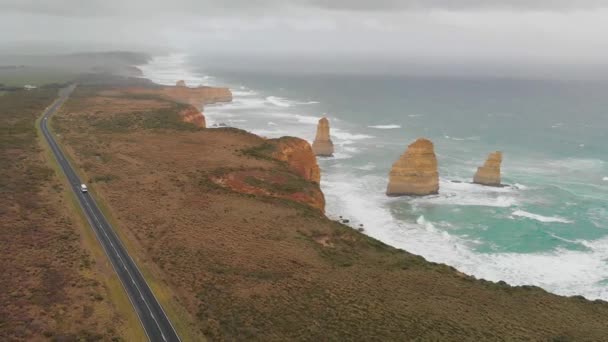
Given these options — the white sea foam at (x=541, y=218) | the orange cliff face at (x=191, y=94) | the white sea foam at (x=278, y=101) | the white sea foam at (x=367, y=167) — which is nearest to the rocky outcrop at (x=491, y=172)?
the white sea foam at (x=541, y=218)

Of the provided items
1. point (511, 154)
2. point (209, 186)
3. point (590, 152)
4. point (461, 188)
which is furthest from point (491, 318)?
point (590, 152)

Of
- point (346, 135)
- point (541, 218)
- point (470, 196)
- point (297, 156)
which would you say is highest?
point (297, 156)

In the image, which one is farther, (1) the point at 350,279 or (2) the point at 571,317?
(1) the point at 350,279

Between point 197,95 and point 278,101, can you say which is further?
point 278,101

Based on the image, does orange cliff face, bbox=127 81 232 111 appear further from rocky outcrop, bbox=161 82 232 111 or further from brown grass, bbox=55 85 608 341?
brown grass, bbox=55 85 608 341

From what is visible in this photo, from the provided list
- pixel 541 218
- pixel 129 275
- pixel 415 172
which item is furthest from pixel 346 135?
pixel 129 275

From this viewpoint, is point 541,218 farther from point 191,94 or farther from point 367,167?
point 191,94

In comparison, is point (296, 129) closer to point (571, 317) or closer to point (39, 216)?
point (39, 216)

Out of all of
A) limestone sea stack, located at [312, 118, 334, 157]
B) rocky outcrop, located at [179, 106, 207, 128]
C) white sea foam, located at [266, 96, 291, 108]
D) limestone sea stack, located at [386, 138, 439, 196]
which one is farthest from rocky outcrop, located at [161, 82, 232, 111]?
limestone sea stack, located at [386, 138, 439, 196]
